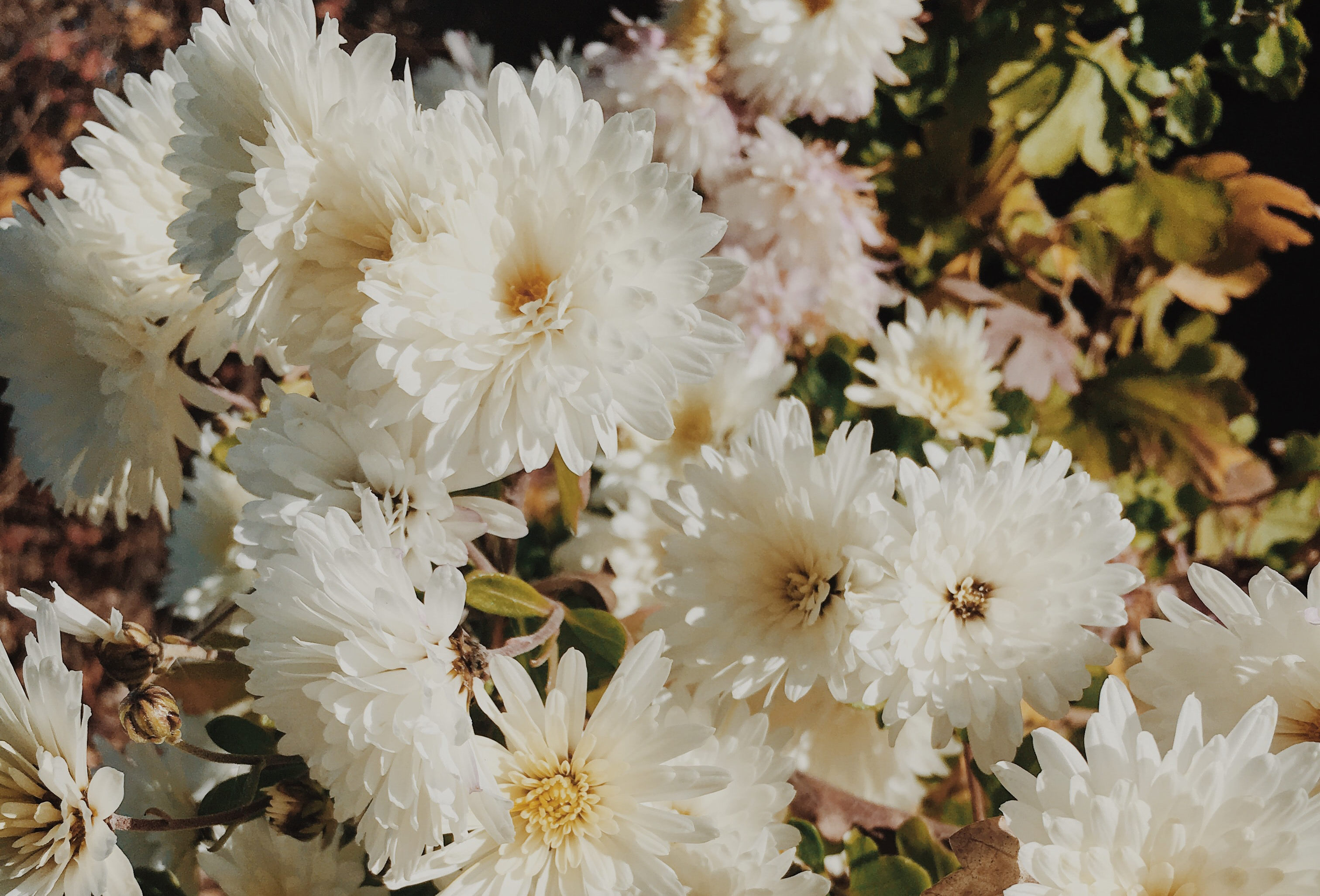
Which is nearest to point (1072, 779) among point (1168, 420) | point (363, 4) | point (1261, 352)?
point (1168, 420)

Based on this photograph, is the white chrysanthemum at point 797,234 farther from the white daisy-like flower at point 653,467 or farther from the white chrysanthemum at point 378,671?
the white chrysanthemum at point 378,671

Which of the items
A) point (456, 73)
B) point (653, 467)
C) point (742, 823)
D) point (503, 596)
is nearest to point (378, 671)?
point (503, 596)

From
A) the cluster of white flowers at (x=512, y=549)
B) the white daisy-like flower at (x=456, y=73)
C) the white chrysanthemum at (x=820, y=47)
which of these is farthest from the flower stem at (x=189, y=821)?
the white chrysanthemum at (x=820, y=47)

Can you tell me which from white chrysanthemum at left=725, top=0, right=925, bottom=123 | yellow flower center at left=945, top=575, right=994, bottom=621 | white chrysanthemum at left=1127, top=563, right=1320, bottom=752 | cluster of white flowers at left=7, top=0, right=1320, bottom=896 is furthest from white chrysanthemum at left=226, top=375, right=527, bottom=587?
white chrysanthemum at left=725, top=0, right=925, bottom=123

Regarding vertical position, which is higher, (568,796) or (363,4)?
(363,4)

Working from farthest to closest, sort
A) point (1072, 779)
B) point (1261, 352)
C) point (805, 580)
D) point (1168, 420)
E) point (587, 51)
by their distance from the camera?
point (1261, 352), point (1168, 420), point (587, 51), point (805, 580), point (1072, 779)

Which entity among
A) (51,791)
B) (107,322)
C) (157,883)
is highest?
(107,322)

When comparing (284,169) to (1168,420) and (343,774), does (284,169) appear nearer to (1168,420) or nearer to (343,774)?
(343,774)

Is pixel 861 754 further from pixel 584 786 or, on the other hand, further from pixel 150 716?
pixel 150 716
